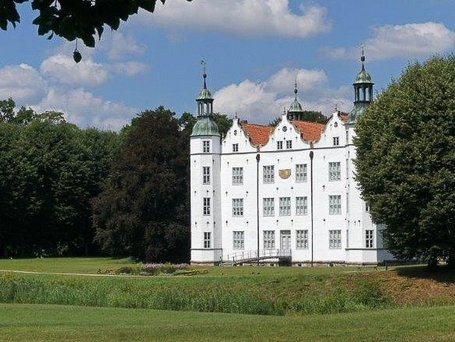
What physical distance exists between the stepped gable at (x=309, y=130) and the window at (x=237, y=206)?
6.50 meters

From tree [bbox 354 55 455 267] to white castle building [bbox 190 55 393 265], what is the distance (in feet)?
52.4

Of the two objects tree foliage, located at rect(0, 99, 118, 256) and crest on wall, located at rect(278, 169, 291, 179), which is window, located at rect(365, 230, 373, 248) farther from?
tree foliage, located at rect(0, 99, 118, 256)

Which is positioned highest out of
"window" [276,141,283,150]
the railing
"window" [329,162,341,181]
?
"window" [276,141,283,150]

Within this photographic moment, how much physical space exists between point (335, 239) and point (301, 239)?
8.66 ft

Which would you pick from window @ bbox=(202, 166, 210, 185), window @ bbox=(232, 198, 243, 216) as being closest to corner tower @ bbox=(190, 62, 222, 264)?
window @ bbox=(202, 166, 210, 185)

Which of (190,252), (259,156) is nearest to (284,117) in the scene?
(259,156)

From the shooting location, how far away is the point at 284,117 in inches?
2456

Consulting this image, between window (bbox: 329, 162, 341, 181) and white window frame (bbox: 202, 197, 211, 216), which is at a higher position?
window (bbox: 329, 162, 341, 181)

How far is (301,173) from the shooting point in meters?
61.6

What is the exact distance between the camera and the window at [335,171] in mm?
59781

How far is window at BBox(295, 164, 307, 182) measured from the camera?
61469 mm

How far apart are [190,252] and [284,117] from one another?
39.7 feet

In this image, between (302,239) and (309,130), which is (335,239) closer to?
(302,239)

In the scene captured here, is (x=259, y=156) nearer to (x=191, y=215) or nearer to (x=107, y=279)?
(x=191, y=215)
